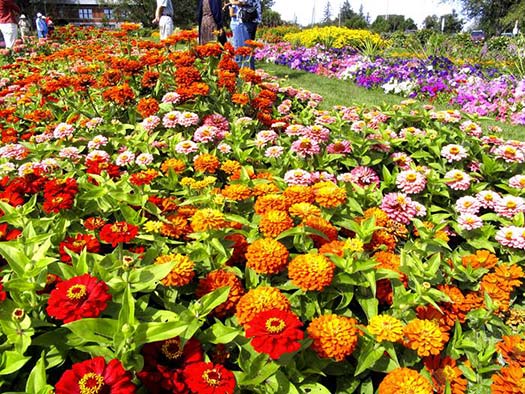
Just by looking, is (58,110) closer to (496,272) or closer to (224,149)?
(224,149)

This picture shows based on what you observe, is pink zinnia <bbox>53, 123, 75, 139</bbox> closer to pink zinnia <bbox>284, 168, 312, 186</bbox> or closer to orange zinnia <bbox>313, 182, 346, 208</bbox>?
pink zinnia <bbox>284, 168, 312, 186</bbox>

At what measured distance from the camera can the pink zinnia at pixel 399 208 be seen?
82.0 inches

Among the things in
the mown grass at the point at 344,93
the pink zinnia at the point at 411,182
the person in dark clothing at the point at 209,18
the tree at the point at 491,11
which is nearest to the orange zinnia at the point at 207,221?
the pink zinnia at the point at 411,182

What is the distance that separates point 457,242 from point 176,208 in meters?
1.49

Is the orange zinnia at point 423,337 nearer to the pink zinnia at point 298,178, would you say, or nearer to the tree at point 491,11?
the pink zinnia at point 298,178

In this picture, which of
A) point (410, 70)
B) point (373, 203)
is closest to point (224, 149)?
point (373, 203)

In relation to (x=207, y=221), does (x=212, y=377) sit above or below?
below

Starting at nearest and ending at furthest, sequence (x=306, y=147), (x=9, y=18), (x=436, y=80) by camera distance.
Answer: (x=306, y=147)
(x=436, y=80)
(x=9, y=18)

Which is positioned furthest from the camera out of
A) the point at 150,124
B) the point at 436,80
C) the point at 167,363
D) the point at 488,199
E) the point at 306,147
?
the point at 436,80

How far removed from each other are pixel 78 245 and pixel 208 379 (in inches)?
29.2

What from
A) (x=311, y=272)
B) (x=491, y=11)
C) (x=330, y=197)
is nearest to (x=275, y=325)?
(x=311, y=272)

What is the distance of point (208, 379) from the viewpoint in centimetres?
109

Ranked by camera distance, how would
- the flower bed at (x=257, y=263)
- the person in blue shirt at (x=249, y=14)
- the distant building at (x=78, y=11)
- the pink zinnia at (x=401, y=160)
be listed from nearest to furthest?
the flower bed at (x=257, y=263) < the pink zinnia at (x=401, y=160) < the person in blue shirt at (x=249, y=14) < the distant building at (x=78, y=11)

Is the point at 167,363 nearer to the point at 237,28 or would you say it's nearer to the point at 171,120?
the point at 171,120
